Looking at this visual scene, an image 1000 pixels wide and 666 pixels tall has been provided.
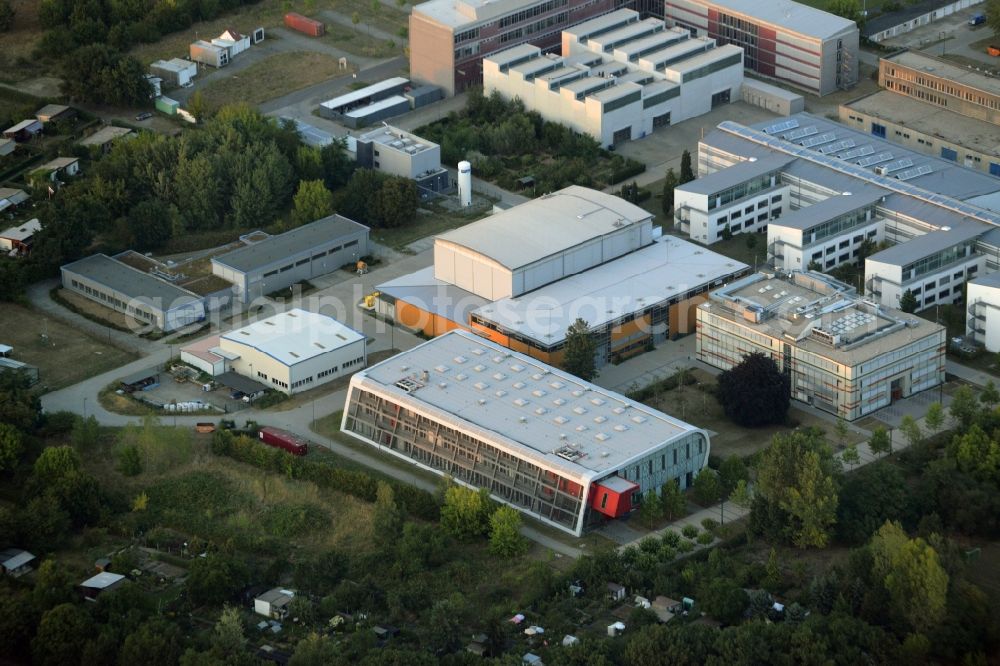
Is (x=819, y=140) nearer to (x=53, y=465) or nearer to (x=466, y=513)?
(x=466, y=513)

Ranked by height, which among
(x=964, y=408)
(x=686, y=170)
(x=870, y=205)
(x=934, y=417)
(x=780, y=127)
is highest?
(x=780, y=127)

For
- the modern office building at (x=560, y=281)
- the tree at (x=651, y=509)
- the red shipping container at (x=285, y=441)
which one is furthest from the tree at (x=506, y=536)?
the modern office building at (x=560, y=281)

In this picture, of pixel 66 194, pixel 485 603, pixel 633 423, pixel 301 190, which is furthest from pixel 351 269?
pixel 485 603

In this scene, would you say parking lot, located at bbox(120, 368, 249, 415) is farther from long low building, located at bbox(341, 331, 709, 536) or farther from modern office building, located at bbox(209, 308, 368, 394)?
long low building, located at bbox(341, 331, 709, 536)

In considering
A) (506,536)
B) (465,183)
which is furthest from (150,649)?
(465,183)

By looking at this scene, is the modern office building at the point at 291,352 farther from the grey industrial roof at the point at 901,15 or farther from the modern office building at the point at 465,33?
the grey industrial roof at the point at 901,15
